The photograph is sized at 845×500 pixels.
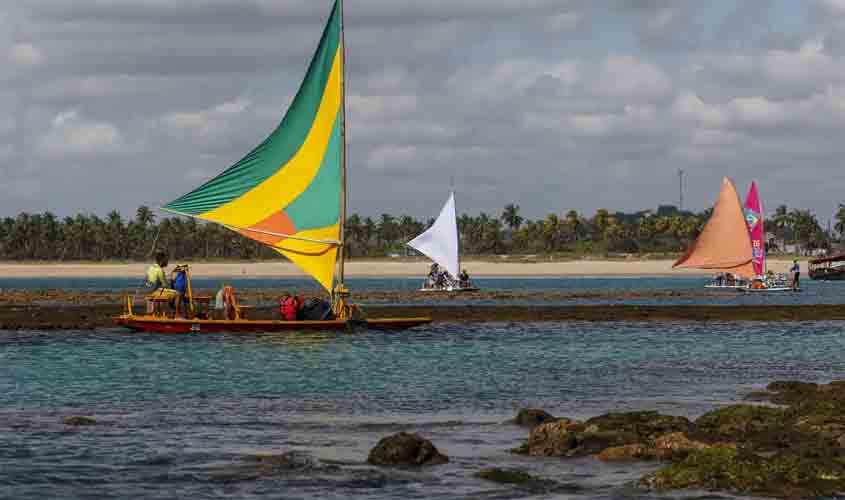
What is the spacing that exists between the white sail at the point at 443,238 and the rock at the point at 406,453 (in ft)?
246

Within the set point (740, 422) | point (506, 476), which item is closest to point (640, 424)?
point (740, 422)

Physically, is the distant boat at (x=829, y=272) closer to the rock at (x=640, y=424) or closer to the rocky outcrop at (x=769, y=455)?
the rocky outcrop at (x=769, y=455)

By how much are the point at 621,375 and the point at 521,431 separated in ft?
38.7

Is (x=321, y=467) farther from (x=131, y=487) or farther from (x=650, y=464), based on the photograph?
(x=650, y=464)

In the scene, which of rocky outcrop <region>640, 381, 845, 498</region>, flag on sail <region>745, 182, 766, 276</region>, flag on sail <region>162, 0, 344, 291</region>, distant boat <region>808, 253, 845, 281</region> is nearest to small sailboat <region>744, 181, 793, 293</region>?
flag on sail <region>745, 182, 766, 276</region>

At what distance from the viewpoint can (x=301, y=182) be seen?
45438mm

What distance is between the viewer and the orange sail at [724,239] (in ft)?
325

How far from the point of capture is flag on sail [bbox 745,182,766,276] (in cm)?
10087

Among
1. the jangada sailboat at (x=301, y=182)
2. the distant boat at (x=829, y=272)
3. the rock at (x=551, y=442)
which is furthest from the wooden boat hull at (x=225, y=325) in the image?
the distant boat at (x=829, y=272)

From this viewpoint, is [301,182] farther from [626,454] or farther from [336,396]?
[626,454]

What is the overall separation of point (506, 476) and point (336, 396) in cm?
1176

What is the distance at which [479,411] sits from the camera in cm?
2720

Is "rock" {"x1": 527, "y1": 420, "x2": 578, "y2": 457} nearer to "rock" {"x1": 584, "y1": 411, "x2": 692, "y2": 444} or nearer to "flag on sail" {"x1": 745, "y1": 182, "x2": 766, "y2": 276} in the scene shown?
"rock" {"x1": 584, "y1": 411, "x2": 692, "y2": 444}

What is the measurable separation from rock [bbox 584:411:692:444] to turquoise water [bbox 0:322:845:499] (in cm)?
152
